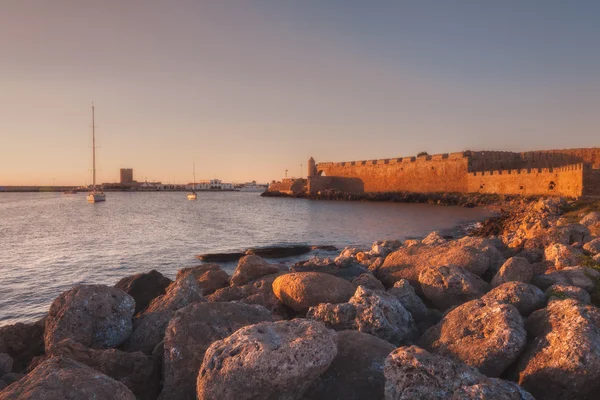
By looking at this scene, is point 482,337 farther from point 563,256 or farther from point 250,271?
point 250,271

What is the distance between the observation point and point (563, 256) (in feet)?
21.0

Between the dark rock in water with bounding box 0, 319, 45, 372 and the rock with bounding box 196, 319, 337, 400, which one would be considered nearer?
the rock with bounding box 196, 319, 337, 400

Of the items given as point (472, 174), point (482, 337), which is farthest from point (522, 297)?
point (472, 174)

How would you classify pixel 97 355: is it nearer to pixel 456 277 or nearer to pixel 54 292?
pixel 456 277

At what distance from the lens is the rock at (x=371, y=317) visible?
4.12m

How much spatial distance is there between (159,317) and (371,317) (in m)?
2.46

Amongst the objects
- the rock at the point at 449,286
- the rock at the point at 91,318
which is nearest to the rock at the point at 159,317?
the rock at the point at 91,318

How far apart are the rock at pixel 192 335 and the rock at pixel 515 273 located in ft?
11.2

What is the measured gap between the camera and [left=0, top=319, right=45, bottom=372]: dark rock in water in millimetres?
4871

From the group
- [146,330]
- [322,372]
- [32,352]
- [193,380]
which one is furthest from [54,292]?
[322,372]

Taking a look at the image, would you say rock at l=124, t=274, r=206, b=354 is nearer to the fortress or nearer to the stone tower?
the fortress

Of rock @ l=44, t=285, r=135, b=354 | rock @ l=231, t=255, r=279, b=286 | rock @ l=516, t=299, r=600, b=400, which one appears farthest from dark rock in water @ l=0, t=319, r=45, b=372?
rock @ l=516, t=299, r=600, b=400

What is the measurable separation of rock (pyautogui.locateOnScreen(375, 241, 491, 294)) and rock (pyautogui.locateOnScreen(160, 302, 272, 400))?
313 centimetres

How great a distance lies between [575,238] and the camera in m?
8.15
